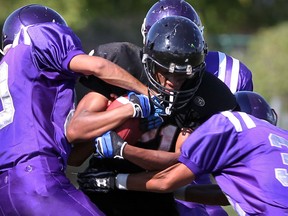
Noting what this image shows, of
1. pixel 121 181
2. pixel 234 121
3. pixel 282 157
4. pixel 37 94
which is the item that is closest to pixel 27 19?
pixel 37 94

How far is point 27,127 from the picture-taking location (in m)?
4.52

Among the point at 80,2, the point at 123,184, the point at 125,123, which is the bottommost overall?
the point at 80,2

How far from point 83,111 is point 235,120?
32.7 inches

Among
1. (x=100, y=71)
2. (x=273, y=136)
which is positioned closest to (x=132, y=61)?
(x=100, y=71)

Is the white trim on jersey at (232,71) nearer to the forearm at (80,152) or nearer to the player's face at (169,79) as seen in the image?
the player's face at (169,79)

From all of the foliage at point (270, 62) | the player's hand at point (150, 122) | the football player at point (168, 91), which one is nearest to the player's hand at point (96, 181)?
the football player at point (168, 91)

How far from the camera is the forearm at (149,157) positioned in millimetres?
4426

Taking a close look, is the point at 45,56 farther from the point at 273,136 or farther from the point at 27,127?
the point at 273,136

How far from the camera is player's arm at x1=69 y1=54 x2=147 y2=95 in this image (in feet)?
15.0

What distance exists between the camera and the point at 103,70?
15.0ft

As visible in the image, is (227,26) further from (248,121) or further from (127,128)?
(248,121)

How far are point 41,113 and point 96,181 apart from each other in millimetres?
467

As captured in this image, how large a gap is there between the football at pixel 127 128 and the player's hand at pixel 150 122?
0.03 metres

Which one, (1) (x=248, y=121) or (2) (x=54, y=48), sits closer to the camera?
(1) (x=248, y=121)
